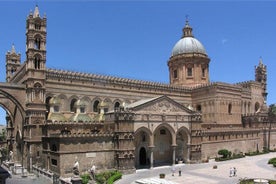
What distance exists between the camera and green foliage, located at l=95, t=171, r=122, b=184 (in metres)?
31.2

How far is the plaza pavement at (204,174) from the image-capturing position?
31972 millimetres

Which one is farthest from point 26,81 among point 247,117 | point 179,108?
point 247,117

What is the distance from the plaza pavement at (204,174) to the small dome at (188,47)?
28727 millimetres

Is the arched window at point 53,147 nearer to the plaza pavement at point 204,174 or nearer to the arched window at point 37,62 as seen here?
the plaza pavement at point 204,174

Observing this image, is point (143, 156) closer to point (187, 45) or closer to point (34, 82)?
point (34, 82)

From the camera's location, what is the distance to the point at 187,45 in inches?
2598

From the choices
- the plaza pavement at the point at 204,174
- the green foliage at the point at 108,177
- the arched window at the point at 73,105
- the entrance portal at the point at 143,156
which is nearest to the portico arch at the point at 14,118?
the arched window at the point at 73,105

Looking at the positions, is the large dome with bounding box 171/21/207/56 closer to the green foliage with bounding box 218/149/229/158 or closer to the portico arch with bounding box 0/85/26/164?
the green foliage with bounding box 218/149/229/158

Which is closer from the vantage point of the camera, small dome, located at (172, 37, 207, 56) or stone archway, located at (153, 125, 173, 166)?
stone archway, located at (153, 125, 173, 166)

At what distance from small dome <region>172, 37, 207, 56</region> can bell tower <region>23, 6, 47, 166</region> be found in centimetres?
3296

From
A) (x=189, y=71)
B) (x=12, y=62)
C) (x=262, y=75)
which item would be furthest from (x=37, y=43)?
(x=262, y=75)

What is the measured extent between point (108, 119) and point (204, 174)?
14.8 m

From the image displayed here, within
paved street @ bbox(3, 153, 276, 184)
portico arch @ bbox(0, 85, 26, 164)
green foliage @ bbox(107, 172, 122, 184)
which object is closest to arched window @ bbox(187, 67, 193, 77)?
paved street @ bbox(3, 153, 276, 184)

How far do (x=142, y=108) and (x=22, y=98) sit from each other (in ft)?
56.3
